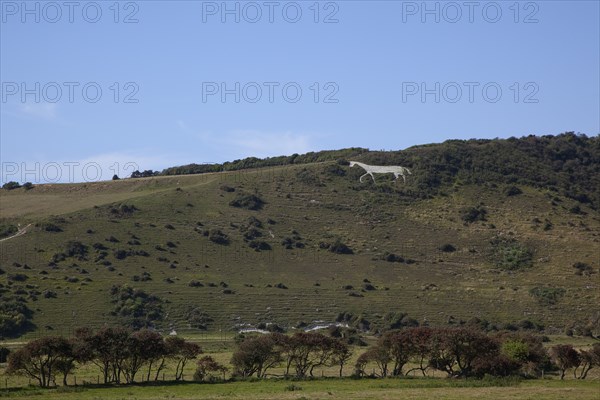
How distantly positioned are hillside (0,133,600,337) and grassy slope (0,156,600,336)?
0.84 ft

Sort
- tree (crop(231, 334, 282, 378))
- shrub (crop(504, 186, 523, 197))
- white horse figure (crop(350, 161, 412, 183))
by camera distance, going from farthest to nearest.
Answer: white horse figure (crop(350, 161, 412, 183))
shrub (crop(504, 186, 523, 197))
tree (crop(231, 334, 282, 378))

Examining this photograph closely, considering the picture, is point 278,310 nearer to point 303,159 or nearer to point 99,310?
point 99,310

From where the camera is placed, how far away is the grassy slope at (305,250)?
315 ft

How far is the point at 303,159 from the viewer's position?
162000 mm

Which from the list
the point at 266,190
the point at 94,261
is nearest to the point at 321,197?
the point at 266,190

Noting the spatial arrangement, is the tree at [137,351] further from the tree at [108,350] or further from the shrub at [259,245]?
the shrub at [259,245]

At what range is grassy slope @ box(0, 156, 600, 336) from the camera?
315 ft

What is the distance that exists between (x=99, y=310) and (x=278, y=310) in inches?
662

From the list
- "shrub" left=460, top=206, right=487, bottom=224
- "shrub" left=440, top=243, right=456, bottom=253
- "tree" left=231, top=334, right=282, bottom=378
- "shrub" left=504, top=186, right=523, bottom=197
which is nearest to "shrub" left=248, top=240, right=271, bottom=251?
"shrub" left=440, top=243, right=456, bottom=253

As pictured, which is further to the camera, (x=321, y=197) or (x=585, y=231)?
(x=321, y=197)

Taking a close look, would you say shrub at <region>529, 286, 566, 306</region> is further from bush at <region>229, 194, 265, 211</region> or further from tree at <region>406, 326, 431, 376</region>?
bush at <region>229, 194, 265, 211</region>

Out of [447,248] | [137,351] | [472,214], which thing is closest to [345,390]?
[137,351]

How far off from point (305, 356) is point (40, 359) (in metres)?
17.1

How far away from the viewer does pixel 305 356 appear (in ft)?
214
